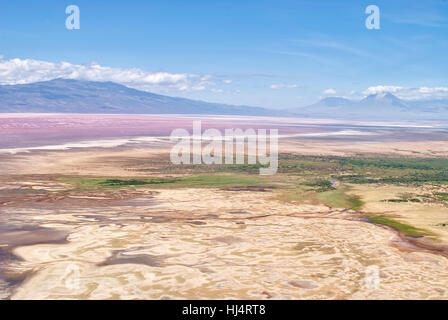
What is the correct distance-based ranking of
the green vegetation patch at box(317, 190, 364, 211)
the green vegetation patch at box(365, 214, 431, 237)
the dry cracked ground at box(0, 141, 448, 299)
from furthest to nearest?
the green vegetation patch at box(317, 190, 364, 211)
the green vegetation patch at box(365, 214, 431, 237)
the dry cracked ground at box(0, 141, 448, 299)

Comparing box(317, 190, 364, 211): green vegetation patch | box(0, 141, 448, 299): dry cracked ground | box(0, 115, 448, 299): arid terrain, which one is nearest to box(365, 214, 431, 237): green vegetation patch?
box(0, 115, 448, 299): arid terrain

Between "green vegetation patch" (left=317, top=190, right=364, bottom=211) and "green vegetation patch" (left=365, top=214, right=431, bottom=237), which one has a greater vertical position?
"green vegetation patch" (left=317, top=190, right=364, bottom=211)

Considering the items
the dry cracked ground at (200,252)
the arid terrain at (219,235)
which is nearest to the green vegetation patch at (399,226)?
the arid terrain at (219,235)

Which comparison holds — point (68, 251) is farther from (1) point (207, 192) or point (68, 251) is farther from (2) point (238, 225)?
(1) point (207, 192)

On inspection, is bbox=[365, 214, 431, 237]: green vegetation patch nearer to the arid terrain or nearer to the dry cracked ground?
the arid terrain

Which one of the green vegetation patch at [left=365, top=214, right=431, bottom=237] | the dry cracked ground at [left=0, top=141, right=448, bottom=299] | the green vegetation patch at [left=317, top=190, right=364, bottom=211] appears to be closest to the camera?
the dry cracked ground at [left=0, top=141, right=448, bottom=299]

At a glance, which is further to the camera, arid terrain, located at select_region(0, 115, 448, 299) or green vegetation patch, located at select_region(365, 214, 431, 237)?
green vegetation patch, located at select_region(365, 214, 431, 237)

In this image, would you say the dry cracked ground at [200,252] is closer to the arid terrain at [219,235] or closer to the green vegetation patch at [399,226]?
the arid terrain at [219,235]
